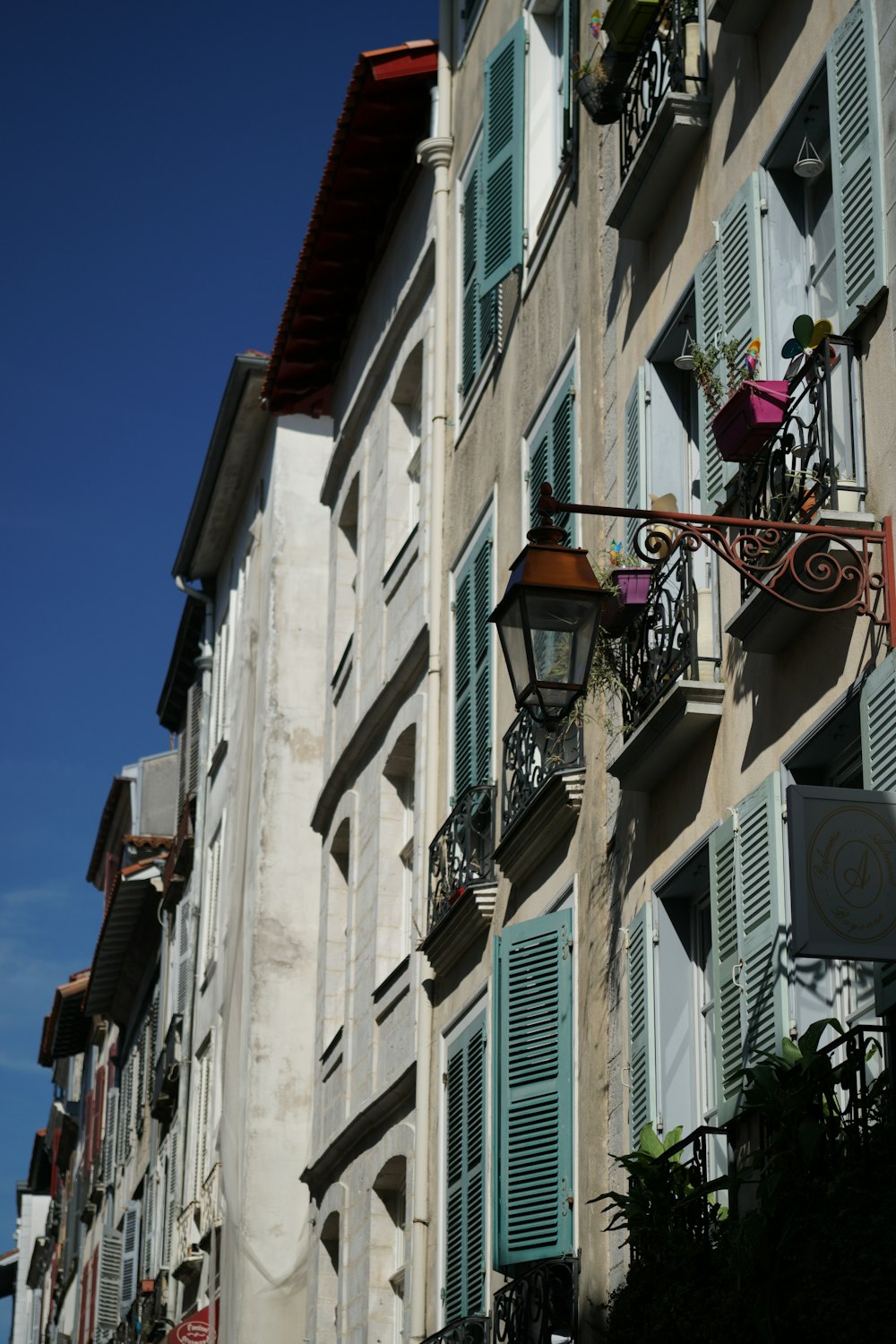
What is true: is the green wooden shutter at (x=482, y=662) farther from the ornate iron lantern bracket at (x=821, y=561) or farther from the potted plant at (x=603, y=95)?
the ornate iron lantern bracket at (x=821, y=561)

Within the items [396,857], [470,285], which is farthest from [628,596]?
[396,857]

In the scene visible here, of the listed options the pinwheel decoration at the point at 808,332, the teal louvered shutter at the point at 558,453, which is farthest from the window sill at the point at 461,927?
the pinwheel decoration at the point at 808,332

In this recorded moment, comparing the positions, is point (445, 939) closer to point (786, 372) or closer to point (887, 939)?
point (786, 372)

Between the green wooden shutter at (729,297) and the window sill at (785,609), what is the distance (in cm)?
105

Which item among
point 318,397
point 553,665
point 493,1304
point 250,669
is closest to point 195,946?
point 250,669

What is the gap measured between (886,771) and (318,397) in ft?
53.5

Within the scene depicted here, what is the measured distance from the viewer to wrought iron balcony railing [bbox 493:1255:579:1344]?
1034cm

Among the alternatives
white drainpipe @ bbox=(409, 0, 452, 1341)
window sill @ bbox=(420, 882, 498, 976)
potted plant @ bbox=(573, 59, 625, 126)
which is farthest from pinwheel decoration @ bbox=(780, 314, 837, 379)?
white drainpipe @ bbox=(409, 0, 452, 1341)

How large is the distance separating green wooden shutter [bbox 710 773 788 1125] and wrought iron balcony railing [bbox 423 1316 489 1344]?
11.5 feet

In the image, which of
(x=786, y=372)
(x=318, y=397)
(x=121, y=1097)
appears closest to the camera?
(x=786, y=372)

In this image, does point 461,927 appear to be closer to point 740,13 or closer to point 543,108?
point 543,108

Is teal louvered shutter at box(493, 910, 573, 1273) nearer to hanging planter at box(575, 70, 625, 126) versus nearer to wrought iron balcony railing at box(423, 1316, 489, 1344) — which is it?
wrought iron balcony railing at box(423, 1316, 489, 1344)

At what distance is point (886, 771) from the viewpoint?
7363 mm

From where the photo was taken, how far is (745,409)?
8.60m
